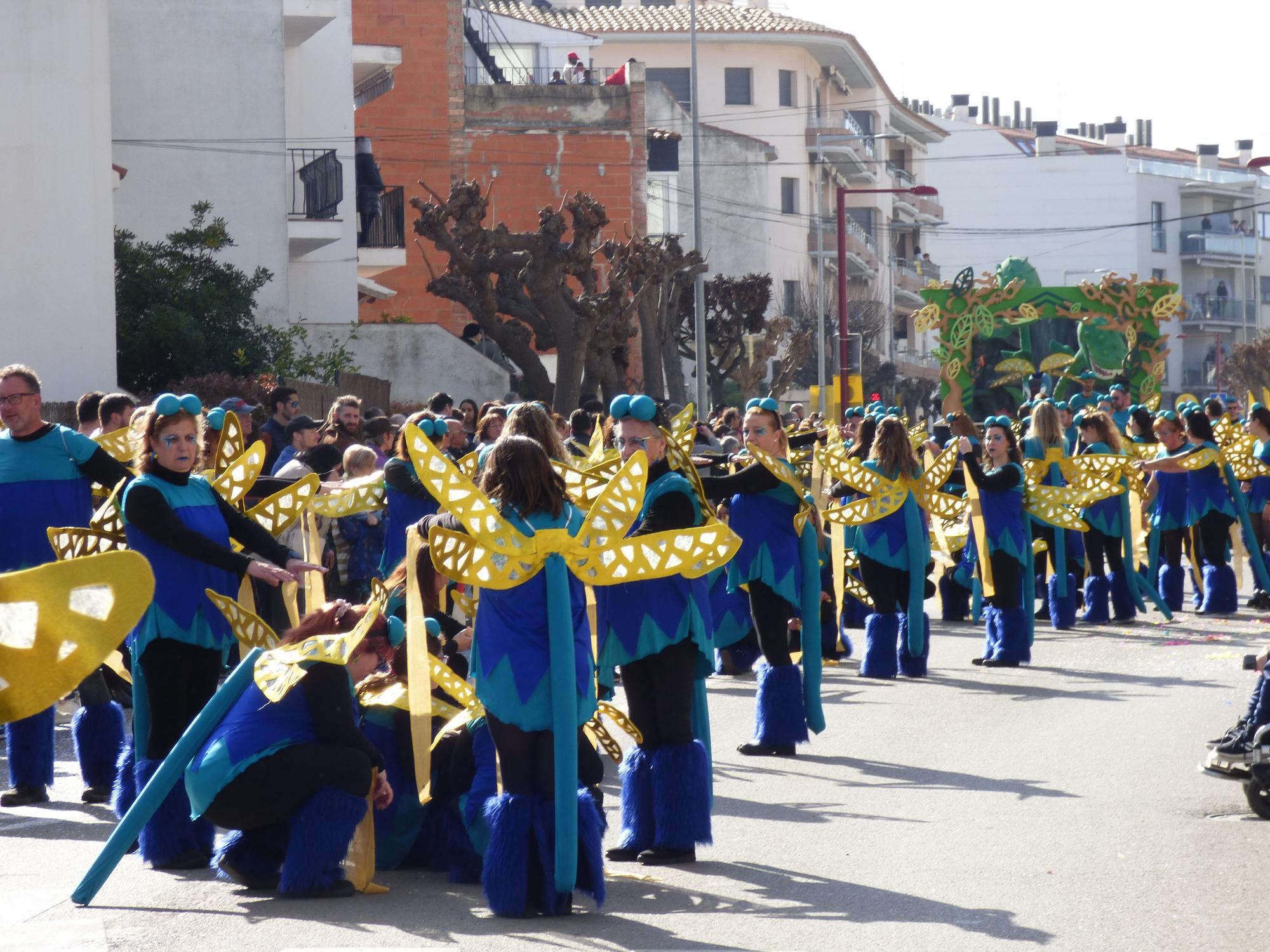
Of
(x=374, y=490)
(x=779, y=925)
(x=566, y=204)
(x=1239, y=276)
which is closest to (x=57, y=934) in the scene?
(x=779, y=925)

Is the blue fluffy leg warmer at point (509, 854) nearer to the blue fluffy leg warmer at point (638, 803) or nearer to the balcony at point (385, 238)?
the blue fluffy leg warmer at point (638, 803)

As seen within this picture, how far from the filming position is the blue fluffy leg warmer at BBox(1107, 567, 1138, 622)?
1566 centimetres

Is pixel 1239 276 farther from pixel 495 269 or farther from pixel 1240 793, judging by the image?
pixel 1240 793

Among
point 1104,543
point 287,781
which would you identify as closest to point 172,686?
point 287,781

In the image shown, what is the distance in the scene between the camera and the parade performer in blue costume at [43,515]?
803 centimetres

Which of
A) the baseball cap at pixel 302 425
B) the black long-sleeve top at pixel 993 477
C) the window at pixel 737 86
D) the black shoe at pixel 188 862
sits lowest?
the black shoe at pixel 188 862

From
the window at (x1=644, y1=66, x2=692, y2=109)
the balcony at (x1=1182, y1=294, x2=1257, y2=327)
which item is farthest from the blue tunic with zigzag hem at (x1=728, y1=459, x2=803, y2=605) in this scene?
the balcony at (x1=1182, y1=294, x2=1257, y2=327)

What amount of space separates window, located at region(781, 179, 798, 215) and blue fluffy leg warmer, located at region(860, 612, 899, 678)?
52.5 m

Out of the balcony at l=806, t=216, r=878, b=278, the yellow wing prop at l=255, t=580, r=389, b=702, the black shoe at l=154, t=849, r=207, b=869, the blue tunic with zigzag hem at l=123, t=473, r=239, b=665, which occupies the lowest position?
the black shoe at l=154, t=849, r=207, b=869

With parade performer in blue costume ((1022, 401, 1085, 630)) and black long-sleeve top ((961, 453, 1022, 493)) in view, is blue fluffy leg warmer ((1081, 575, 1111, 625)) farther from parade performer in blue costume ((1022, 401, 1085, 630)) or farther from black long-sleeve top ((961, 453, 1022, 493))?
black long-sleeve top ((961, 453, 1022, 493))

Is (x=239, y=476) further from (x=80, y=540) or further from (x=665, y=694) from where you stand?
(x=665, y=694)

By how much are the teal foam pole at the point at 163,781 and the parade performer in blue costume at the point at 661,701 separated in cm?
144

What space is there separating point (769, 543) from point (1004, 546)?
13.6 feet

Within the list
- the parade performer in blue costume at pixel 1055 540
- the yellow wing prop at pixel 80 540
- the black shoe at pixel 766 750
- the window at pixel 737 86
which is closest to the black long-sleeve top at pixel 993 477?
the parade performer in blue costume at pixel 1055 540
